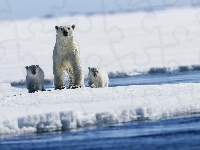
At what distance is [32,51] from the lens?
24250 mm

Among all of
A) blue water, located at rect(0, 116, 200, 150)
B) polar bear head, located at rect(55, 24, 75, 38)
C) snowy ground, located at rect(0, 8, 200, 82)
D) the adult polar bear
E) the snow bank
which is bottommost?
blue water, located at rect(0, 116, 200, 150)

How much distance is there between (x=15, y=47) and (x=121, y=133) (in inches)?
685

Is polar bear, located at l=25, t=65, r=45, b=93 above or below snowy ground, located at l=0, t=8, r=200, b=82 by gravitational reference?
below

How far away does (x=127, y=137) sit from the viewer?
8.60m

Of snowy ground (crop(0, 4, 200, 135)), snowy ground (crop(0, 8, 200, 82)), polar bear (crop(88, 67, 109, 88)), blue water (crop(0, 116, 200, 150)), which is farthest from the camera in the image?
snowy ground (crop(0, 8, 200, 82))

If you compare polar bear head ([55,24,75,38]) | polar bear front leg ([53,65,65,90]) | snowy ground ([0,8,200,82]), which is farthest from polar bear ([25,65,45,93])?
snowy ground ([0,8,200,82])

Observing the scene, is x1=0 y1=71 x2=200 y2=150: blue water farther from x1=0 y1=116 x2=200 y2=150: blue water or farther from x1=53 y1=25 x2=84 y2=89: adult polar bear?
x1=53 y1=25 x2=84 y2=89: adult polar bear

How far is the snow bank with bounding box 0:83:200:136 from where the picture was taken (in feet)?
29.3

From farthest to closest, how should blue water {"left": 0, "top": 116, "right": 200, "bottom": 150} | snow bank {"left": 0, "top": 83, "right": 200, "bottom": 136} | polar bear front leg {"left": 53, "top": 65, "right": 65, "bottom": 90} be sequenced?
polar bear front leg {"left": 53, "top": 65, "right": 65, "bottom": 90}, snow bank {"left": 0, "top": 83, "right": 200, "bottom": 136}, blue water {"left": 0, "top": 116, "right": 200, "bottom": 150}

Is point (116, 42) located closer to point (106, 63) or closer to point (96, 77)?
point (106, 63)

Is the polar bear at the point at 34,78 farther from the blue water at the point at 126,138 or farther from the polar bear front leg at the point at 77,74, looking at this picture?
the blue water at the point at 126,138

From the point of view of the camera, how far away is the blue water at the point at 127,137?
816cm
